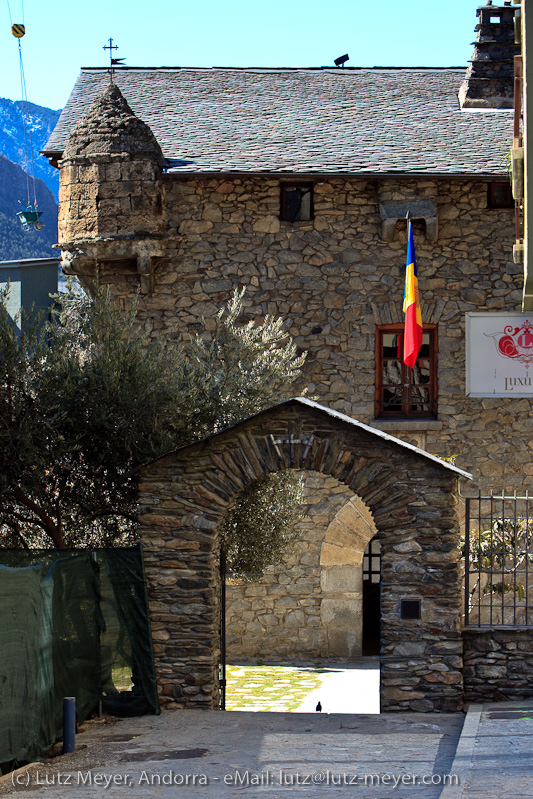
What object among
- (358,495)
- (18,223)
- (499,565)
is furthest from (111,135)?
(18,223)

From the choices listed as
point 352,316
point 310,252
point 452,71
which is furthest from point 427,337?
point 452,71

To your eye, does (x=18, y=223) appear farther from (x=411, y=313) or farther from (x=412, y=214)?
(x=411, y=313)

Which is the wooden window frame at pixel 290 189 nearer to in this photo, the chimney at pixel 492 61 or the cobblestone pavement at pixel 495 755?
the chimney at pixel 492 61

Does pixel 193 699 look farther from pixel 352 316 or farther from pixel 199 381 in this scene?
pixel 352 316

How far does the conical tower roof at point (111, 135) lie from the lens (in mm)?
13477

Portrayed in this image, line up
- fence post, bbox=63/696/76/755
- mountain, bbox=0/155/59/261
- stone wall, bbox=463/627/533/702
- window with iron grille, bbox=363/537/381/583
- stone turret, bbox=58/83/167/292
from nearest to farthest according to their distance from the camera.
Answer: fence post, bbox=63/696/76/755
stone wall, bbox=463/627/533/702
stone turret, bbox=58/83/167/292
window with iron grille, bbox=363/537/381/583
mountain, bbox=0/155/59/261

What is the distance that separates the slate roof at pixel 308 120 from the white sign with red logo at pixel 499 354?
6.47ft

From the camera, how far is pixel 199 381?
10.2m

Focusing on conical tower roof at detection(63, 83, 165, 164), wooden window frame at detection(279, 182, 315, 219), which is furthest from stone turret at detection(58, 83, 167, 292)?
wooden window frame at detection(279, 182, 315, 219)

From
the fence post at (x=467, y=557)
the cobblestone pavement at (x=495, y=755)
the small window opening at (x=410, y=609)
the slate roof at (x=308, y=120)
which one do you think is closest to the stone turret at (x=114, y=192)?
the slate roof at (x=308, y=120)

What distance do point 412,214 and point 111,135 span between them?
420 centimetres

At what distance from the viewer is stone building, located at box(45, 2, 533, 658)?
13.5m

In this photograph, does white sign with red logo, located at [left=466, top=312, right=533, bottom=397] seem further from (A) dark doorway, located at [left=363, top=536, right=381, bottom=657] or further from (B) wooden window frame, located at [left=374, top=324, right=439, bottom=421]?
(A) dark doorway, located at [left=363, top=536, right=381, bottom=657]

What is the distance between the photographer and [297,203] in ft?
45.8
